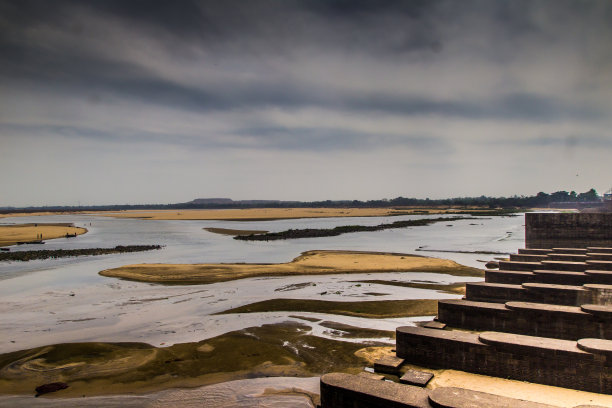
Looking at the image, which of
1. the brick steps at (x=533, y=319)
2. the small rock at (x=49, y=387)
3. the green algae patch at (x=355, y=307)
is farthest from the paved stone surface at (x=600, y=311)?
the small rock at (x=49, y=387)

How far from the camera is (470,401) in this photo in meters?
7.64

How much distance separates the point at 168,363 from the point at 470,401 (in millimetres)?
8929

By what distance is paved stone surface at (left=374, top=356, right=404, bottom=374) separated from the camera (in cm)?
1118

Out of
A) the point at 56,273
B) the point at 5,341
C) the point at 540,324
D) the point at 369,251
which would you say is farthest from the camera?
the point at 369,251

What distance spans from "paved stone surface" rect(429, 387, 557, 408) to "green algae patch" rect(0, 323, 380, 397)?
3.87 metres

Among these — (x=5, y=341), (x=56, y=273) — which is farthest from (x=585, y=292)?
(x=56, y=273)

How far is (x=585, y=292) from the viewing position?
14953 millimetres

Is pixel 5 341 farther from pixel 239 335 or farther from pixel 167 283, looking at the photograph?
pixel 167 283

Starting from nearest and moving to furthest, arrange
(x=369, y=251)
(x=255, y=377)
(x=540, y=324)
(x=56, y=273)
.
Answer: (x=255, y=377) → (x=540, y=324) → (x=56, y=273) → (x=369, y=251)

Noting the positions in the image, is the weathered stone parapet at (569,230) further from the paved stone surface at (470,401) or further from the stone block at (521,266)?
the paved stone surface at (470,401)

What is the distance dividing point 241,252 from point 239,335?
26539 mm

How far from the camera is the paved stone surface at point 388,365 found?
440 inches

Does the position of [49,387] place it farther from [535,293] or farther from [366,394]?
[535,293]

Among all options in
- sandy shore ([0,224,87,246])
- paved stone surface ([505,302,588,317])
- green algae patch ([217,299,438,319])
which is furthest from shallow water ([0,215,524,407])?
sandy shore ([0,224,87,246])
